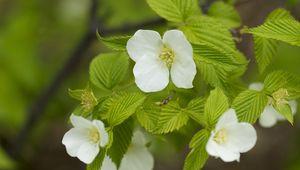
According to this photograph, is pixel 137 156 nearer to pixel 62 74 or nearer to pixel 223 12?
pixel 223 12

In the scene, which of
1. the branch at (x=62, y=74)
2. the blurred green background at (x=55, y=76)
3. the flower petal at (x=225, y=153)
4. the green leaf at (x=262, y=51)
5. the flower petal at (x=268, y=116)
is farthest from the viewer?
the blurred green background at (x=55, y=76)

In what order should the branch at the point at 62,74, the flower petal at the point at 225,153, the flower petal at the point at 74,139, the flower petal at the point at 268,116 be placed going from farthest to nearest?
the branch at the point at 62,74
the flower petal at the point at 268,116
the flower petal at the point at 74,139
the flower petal at the point at 225,153

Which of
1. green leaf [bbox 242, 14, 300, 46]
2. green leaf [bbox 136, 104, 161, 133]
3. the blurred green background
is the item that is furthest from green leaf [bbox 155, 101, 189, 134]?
the blurred green background

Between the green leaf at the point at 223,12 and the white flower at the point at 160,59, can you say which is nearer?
the white flower at the point at 160,59

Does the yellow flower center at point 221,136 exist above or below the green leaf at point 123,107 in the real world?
below

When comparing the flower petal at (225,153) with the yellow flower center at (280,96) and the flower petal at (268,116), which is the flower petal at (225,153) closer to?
the yellow flower center at (280,96)

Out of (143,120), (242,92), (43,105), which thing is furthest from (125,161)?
(43,105)

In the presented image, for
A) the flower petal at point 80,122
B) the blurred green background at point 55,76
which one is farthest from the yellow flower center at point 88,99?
the blurred green background at point 55,76
